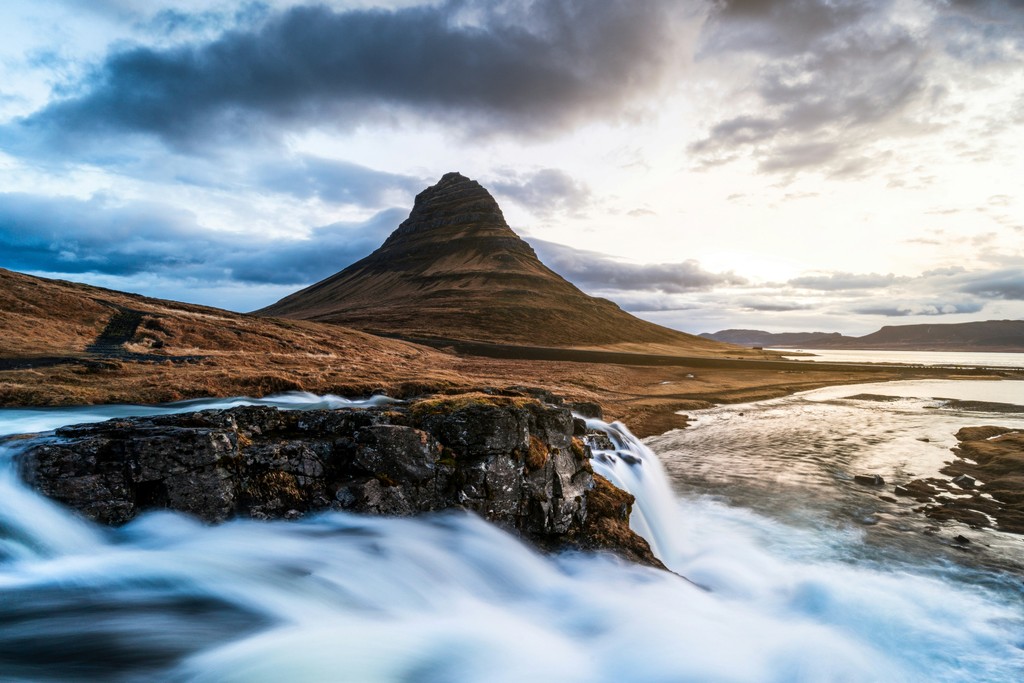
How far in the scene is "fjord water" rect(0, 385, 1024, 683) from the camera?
22.7 ft

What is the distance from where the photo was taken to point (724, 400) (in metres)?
48.8

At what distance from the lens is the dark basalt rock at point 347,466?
8.78 metres

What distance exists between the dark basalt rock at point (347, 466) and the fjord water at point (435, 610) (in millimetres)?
406

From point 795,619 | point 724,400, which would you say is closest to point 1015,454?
point 795,619

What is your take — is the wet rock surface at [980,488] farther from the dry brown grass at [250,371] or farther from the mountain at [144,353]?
the mountain at [144,353]

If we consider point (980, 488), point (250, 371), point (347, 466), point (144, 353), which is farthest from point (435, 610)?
point (144, 353)

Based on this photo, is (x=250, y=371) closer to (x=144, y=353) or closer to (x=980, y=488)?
(x=144, y=353)

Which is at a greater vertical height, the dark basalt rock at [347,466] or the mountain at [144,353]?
the mountain at [144,353]

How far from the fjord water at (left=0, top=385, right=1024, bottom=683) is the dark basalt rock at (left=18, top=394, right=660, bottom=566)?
406 millimetres

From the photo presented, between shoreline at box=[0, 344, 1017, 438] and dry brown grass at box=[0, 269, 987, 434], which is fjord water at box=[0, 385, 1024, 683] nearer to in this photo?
shoreline at box=[0, 344, 1017, 438]

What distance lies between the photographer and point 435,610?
29.4ft

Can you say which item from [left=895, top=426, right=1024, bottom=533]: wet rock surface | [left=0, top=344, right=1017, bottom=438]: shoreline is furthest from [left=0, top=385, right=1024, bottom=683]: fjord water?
[left=0, top=344, right=1017, bottom=438]: shoreline

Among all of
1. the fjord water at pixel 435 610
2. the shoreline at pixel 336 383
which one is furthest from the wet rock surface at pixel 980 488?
the shoreline at pixel 336 383

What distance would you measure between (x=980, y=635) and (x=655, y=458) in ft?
46.5
